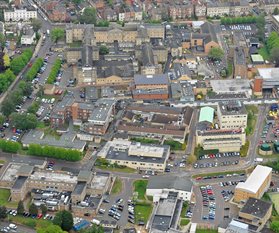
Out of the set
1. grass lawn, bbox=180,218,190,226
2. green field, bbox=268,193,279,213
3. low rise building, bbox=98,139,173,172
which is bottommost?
green field, bbox=268,193,279,213

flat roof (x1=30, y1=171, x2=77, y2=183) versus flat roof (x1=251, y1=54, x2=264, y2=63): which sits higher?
flat roof (x1=30, y1=171, x2=77, y2=183)

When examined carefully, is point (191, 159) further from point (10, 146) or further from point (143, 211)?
point (10, 146)

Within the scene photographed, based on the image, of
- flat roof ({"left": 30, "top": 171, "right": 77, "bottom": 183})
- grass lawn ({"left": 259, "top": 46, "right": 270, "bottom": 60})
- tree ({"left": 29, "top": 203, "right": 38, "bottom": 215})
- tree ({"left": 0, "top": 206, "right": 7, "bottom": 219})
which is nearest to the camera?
tree ({"left": 0, "top": 206, "right": 7, "bottom": 219})

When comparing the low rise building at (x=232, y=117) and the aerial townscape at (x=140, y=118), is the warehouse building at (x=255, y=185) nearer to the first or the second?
the aerial townscape at (x=140, y=118)

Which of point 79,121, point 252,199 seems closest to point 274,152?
point 252,199

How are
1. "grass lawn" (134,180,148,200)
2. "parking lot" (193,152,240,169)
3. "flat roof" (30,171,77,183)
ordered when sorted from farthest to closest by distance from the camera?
"parking lot" (193,152,240,169) → "flat roof" (30,171,77,183) → "grass lawn" (134,180,148,200)

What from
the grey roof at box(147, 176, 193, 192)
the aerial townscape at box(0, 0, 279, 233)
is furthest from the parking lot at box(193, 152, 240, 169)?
the grey roof at box(147, 176, 193, 192)

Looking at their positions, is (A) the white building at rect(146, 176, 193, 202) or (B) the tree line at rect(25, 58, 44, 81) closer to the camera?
(A) the white building at rect(146, 176, 193, 202)

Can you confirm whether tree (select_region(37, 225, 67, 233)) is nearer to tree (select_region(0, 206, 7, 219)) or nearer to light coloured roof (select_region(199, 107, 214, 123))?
tree (select_region(0, 206, 7, 219))
